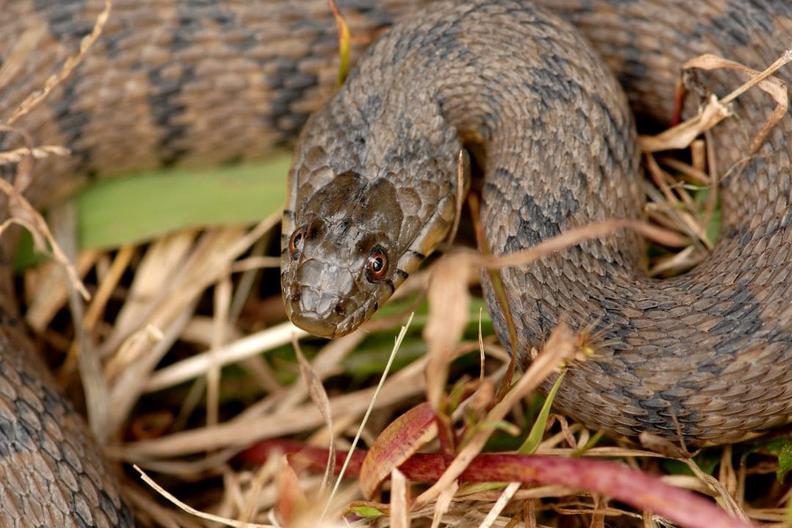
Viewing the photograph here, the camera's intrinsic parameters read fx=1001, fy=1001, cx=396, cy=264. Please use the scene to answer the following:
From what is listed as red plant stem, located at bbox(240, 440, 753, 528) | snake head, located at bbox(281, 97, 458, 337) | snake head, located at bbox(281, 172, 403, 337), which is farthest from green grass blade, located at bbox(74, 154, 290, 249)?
red plant stem, located at bbox(240, 440, 753, 528)

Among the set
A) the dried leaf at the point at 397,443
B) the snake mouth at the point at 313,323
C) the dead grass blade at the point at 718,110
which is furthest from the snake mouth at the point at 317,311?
the dead grass blade at the point at 718,110

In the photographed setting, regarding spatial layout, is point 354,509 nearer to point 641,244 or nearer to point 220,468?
point 220,468

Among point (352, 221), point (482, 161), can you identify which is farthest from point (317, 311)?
point (482, 161)

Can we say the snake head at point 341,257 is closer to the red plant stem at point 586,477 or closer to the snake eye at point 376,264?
the snake eye at point 376,264

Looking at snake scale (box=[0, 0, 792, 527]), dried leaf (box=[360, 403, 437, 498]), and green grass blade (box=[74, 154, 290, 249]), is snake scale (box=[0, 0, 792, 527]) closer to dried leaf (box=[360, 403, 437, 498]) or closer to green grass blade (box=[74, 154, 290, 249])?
green grass blade (box=[74, 154, 290, 249])

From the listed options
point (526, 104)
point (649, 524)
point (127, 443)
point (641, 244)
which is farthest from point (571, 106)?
point (127, 443)
